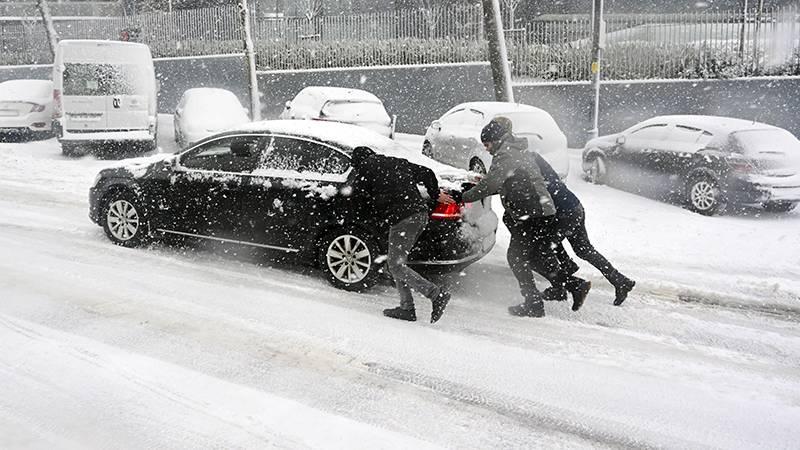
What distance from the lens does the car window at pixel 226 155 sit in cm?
779

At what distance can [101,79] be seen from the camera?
15.4 m

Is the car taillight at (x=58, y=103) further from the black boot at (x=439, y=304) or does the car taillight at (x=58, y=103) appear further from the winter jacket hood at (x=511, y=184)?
the black boot at (x=439, y=304)

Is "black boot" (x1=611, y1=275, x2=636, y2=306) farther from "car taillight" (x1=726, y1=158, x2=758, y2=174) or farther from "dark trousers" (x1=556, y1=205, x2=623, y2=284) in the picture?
"car taillight" (x1=726, y1=158, x2=758, y2=174)

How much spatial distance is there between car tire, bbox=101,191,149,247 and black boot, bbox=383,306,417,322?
3.47 meters

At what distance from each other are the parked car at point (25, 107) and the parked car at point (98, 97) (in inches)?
133

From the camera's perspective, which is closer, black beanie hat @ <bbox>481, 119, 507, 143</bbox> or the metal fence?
black beanie hat @ <bbox>481, 119, 507, 143</bbox>

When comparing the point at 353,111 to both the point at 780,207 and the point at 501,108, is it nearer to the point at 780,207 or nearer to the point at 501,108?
the point at 501,108

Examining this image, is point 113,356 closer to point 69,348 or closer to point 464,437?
point 69,348

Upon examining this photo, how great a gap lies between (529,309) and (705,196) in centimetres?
651

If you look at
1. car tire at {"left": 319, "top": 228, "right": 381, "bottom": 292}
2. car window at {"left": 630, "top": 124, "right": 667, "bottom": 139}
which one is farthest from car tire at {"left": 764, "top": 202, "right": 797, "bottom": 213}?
car tire at {"left": 319, "top": 228, "right": 381, "bottom": 292}

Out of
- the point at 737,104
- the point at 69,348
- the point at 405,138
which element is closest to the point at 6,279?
the point at 69,348

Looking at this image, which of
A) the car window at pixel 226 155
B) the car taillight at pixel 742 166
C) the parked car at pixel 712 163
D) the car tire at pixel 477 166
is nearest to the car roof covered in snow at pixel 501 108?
the car tire at pixel 477 166

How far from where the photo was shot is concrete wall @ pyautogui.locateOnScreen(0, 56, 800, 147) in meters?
17.2

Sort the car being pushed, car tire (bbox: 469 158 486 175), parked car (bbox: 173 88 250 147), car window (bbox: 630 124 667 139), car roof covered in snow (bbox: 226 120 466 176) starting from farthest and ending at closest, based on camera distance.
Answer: parked car (bbox: 173 88 250 147) < car tire (bbox: 469 158 486 175) < car window (bbox: 630 124 667 139) < car roof covered in snow (bbox: 226 120 466 176) < the car being pushed
